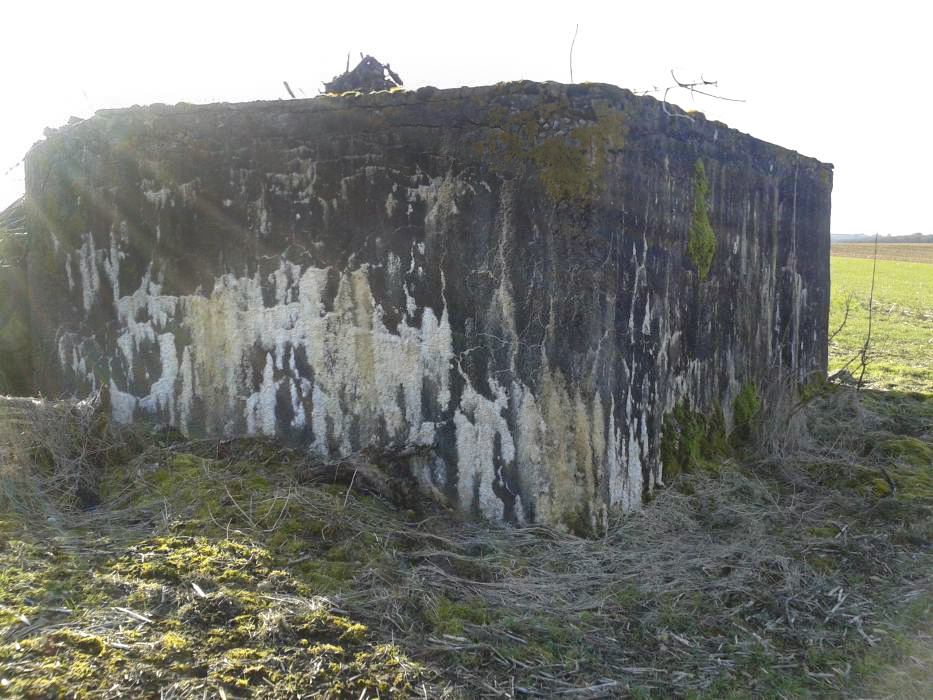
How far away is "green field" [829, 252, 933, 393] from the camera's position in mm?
10805

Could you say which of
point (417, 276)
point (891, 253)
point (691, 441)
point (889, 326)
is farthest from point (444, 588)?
point (891, 253)

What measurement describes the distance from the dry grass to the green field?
3.49m

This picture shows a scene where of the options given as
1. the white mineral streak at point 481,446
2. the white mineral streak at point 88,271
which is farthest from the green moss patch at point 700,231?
the white mineral streak at point 88,271

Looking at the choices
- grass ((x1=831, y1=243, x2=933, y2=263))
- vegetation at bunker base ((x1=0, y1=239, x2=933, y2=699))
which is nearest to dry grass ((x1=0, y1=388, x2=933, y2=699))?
vegetation at bunker base ((x1=0, y1=239, x2=933, y2=699))

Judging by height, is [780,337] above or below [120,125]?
below

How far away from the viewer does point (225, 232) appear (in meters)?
5.21

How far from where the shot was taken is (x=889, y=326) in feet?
→ 59.4

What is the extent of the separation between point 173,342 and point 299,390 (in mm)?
917

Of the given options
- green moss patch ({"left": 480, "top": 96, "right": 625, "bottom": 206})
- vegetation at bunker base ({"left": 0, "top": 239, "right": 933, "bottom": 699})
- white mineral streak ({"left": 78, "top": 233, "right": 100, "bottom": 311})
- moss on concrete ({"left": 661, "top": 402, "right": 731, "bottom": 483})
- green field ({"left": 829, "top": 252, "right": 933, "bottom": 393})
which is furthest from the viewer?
green field ({"left": 829, "top": 252, "right": 933, "bottom": 393})

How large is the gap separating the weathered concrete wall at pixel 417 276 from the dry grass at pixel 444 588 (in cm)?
37

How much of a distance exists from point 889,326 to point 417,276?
15987 mm

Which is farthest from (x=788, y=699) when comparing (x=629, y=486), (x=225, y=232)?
(x=225, y=232)

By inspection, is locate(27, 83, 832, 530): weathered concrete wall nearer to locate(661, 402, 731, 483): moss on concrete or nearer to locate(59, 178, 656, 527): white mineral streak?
locate(59, 178, 656, 527): white mineral streak

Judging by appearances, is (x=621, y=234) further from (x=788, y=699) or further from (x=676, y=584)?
(x=788, y=699)
